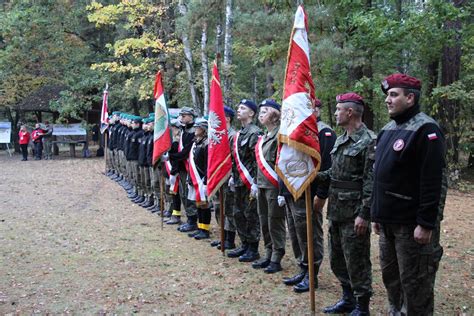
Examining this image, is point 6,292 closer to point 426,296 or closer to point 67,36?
point 426,296

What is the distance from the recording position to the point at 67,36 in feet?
83.7

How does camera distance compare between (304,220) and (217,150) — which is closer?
(304,220)

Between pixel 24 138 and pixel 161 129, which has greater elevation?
pixel 161 129

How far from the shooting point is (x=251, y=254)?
256 inches

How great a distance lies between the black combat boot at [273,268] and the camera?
Result: 584 centimetres

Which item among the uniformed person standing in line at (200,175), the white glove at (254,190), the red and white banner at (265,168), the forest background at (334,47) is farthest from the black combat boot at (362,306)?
the forest background at (334,47)

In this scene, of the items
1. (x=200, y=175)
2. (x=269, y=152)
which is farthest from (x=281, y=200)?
(x=200, y=175)

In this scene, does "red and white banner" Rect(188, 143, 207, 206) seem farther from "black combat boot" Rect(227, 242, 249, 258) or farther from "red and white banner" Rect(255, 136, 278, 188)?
"red and white banner" Rect(255, 136, 278, 188)

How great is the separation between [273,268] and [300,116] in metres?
2.25

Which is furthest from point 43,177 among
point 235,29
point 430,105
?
point 430,105

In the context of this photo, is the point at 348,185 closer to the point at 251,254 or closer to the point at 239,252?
the point at 251,254

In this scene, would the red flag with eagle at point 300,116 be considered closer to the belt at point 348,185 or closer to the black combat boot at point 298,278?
the belt at point 348,185

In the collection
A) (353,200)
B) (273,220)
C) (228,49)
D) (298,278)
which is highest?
(228,49)

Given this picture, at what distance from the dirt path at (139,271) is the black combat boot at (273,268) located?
0.09m
